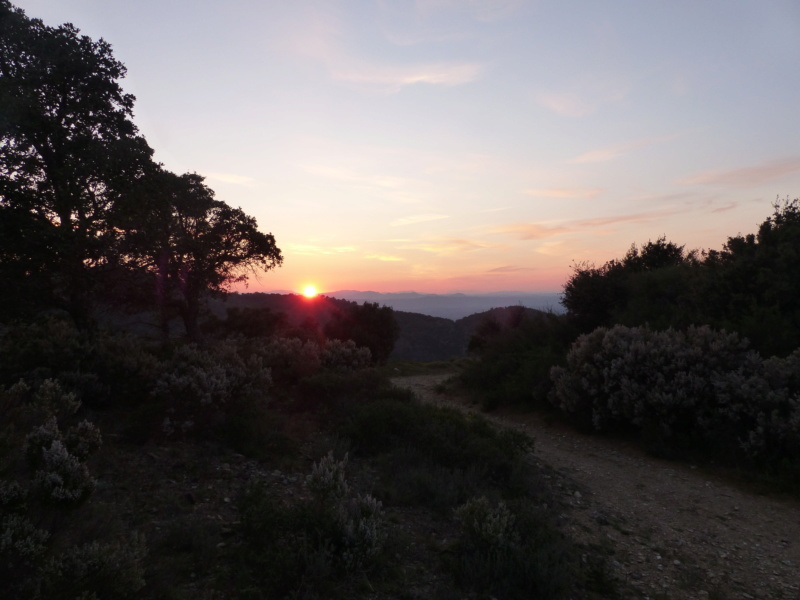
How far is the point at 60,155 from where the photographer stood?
9.45 metres

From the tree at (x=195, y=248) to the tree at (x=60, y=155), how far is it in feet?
4.17

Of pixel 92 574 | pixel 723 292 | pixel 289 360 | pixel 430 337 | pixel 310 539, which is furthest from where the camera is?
pixel 430 337

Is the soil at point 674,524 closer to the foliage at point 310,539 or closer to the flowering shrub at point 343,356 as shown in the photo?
the foliage at point 310,539

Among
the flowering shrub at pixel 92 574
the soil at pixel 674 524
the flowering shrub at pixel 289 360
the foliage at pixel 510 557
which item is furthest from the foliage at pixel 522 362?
the flowering shrub at pixel 92 574

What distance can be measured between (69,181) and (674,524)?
33.8 ft

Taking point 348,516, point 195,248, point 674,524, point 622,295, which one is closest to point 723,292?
point 622,295

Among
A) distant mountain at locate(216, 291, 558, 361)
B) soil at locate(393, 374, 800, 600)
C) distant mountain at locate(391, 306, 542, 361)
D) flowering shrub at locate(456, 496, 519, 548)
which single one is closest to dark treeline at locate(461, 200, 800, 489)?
soil at locate(393, 374, 800, 600)

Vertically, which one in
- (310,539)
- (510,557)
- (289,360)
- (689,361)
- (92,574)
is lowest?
(510,557)

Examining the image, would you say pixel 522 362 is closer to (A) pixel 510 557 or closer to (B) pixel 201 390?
(B) pixel 201 390

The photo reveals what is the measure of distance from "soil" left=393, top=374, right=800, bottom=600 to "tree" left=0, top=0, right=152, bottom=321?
27.7 ft

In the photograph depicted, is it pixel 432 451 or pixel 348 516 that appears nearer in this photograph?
pixel 348 516

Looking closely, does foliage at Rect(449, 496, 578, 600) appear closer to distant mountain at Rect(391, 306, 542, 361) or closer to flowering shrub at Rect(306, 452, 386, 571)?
flowering shrub at Rect(306, 452, 386, 571)

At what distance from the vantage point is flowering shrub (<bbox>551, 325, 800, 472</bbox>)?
8180 millimetres

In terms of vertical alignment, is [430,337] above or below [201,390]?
below
